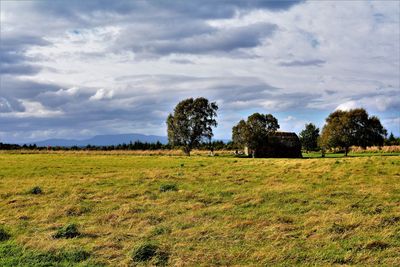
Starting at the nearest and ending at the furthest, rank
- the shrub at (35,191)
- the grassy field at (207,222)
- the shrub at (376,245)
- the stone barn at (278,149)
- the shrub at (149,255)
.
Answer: the shrub at (149,255) < the grassy field at (207,222) < the shrub at (376,245) < the shrub at (35,191) < the stone barn at (278,149)

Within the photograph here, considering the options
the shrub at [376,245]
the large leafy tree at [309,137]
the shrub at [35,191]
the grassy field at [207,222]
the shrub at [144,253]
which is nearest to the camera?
the shrub at [144,253]

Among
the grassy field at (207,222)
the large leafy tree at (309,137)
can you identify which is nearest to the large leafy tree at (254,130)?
the large leafy tree at (309,137)

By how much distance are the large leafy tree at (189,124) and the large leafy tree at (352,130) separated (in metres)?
27.7

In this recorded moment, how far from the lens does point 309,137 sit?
128m

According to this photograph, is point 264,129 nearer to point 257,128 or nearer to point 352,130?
point 257,128

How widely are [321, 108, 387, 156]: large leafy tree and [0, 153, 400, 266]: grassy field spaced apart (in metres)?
61.1

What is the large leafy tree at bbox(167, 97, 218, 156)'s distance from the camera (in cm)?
9850

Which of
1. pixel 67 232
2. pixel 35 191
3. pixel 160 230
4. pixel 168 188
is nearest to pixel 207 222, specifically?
pixel 160 230

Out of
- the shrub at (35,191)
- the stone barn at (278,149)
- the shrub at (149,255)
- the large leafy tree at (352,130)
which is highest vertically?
the large leafy tree at (352,130)

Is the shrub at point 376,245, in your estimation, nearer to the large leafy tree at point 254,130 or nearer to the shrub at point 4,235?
the shrub at point 4,235

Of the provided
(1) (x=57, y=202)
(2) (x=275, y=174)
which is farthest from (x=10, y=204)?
(2) (x=275, y=174)

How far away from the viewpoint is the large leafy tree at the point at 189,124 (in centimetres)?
9850

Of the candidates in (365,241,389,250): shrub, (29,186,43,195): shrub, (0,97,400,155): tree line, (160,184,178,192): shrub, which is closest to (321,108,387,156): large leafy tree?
(0,97,400,155): tree line

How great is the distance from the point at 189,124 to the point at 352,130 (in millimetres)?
36205
